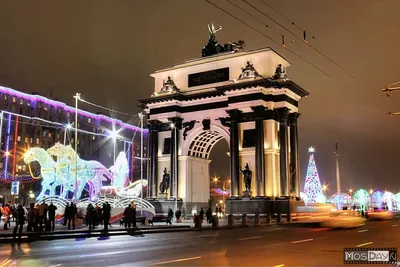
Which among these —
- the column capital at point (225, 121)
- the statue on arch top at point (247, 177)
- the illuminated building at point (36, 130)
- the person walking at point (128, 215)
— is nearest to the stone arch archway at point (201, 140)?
the column capital at point (225, 121)

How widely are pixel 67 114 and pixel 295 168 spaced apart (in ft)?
215

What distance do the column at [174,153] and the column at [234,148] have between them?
640 centimetres

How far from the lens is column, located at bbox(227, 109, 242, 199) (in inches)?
1708

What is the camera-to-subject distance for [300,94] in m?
46.8

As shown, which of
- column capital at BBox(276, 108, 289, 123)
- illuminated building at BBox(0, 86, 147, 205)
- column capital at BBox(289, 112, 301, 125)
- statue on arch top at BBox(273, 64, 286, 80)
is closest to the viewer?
column capital at BBox(276, 108, 289, 123)

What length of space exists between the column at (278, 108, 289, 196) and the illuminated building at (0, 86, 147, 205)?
32775 mm

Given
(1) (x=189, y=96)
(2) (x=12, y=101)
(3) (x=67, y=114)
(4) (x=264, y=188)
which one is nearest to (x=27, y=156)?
(1) (x=189, y=96)

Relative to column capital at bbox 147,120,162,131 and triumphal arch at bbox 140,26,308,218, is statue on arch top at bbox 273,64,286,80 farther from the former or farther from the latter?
column capital at bbox 147,120,162,131

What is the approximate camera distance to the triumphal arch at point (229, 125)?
1692 inches

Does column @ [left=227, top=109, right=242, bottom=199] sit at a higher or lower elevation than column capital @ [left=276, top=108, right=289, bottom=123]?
lower

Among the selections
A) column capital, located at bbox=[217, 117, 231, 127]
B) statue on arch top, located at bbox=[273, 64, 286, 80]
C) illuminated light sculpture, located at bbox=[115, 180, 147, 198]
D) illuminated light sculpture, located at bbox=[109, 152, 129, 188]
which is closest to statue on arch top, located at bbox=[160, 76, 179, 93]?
column capital, located at bbox=[217, 117, 231, 127]

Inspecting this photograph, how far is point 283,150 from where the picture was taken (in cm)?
4338

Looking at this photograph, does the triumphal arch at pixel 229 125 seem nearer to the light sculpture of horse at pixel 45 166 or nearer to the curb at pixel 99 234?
the light sculpture of horse at pixel 45 166

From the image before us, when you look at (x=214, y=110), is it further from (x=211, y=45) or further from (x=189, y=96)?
(x=211, y=45)
